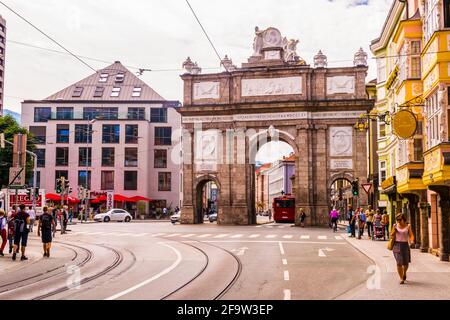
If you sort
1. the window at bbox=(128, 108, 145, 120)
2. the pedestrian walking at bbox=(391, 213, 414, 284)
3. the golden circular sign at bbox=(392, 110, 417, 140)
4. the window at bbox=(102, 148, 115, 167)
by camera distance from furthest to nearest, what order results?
1. the window at bbox=(128, 108, 145, 120)
2. the window at bbox=(102, 148, 115, 167)
3. the golden circular sign at bbox=(392, 110, 417, 140)
4. the pedestrian walking at bbox=(391, 213, 414, 284)

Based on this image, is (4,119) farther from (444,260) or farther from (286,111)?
(444,260)

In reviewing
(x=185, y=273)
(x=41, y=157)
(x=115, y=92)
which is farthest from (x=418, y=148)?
(x=41, y=157)

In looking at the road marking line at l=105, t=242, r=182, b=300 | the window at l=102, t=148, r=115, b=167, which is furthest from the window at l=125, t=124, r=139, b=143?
the road marking line at l=105, t=242, r=182, b=300

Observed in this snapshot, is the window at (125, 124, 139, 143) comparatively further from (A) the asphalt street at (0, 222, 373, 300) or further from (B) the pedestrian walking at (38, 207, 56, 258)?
(B) the pedestrian walking at (38, 207, 56, 258)

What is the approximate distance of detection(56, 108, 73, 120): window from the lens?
265 feet

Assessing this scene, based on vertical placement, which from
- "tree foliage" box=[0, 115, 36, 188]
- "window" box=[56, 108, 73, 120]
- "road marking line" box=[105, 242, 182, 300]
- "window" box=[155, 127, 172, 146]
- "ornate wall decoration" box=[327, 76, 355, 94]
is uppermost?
"window" box=[56, 108, 73, 120]

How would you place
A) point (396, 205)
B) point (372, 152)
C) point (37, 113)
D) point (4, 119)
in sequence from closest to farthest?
point (396, 205) → point (372, 152) → point (4, 119) → point (37, 113)

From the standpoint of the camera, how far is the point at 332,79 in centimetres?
5628

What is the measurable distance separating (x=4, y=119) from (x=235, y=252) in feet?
157


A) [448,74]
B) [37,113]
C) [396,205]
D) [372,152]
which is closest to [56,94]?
[37,113]

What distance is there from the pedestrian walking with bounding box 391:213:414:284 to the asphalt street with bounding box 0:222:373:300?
108 cm

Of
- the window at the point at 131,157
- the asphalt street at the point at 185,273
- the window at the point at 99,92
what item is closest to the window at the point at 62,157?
the window at the point at 131,157

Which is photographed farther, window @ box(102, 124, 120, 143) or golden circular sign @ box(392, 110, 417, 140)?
window @ box(102, 124, 120, 143)

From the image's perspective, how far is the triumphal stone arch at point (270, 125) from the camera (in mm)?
55719
